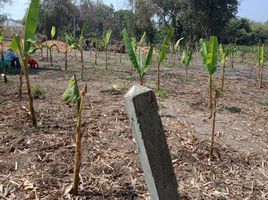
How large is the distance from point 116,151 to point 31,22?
88.4 inches

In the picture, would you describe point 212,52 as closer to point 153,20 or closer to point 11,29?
point 153,20

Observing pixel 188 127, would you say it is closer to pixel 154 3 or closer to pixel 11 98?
pixel 11 98

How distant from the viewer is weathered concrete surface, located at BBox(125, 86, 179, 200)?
5.83ft

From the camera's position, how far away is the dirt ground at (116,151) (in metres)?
3.95

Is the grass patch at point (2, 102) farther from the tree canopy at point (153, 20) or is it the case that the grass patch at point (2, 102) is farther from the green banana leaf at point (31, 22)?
the tree canopy at point (153, 20)

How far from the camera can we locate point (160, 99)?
8.91 m

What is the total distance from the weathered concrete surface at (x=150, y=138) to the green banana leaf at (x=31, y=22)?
12.9ft

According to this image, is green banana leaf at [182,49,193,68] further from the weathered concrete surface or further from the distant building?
the distant building

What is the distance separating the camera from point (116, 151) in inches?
194

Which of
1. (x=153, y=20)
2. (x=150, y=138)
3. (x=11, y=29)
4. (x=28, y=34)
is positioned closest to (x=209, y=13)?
(x=153, y=20)

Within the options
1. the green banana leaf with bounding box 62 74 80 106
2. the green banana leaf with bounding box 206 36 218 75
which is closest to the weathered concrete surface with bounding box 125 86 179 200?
the green banana leaf with bounding box 62 74 80 106

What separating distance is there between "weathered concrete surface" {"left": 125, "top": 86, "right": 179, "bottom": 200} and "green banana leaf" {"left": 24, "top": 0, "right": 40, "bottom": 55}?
12.9ft

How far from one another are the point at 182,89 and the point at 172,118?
4.29 meters

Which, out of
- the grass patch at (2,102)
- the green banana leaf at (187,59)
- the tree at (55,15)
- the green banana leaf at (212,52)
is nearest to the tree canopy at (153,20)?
the tree at (55,15)
